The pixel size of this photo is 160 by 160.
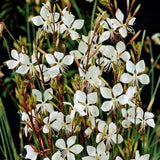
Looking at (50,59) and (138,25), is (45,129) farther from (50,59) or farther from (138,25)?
(138,25)

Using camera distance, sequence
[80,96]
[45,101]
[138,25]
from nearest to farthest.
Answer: [80,96] < [45,101] < [138,25]

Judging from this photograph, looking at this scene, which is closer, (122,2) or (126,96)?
(126,96)

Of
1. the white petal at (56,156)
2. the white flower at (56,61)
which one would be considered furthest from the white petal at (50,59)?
the white petal at (56,156)

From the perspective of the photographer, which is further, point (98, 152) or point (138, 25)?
point (138, 25)

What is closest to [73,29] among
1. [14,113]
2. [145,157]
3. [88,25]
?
[145,157]

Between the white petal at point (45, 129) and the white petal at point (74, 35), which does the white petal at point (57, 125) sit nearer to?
the white petal at point (45, 129)

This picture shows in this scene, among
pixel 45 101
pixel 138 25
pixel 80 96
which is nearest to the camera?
pixel 80 96

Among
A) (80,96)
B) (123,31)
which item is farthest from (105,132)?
(123,31)

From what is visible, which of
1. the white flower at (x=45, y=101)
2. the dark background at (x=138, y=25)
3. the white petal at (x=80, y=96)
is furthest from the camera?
the dark background at (x=138, y=25)

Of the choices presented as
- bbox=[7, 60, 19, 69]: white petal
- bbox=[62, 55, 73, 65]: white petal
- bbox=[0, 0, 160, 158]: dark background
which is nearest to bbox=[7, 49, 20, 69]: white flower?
bbox=[7, 60, 19, 69]: white petal

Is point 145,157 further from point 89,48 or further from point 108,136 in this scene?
point 89,48

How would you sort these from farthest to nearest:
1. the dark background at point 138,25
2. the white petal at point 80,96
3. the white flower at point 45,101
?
the dark background at point 138,25, the white flower at point 45,101, the white petal at point 80,96
